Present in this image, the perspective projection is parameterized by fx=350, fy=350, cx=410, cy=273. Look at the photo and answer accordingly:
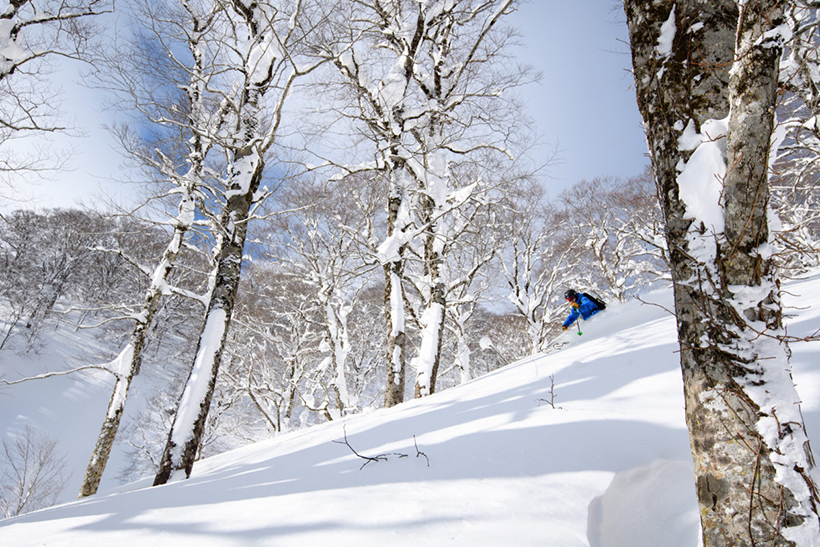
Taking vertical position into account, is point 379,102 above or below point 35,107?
above

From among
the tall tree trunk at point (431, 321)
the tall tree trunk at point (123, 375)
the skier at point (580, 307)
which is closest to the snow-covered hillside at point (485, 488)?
the tall tree trunk at point (431, 321)

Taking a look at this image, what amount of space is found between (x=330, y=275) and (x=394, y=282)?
172 inches

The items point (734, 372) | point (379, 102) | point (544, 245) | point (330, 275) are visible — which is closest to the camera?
point (734, 372)

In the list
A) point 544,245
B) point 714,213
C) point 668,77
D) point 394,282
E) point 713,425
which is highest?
point 544,245

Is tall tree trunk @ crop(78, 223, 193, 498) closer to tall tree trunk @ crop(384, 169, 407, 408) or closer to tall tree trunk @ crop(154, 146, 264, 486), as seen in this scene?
tall tree trunk @ crop(154, 146, 264, 486)

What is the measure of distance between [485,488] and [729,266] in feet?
5.48

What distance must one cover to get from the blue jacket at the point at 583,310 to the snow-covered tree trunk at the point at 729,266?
274 inches

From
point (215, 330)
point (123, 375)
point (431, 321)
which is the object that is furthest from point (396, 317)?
point (123, 375)

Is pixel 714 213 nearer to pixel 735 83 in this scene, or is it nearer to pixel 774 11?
pixel 735 83

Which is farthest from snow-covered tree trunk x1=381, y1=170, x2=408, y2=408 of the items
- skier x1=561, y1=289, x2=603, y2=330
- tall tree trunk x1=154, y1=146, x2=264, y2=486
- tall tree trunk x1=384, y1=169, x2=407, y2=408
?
skier x1=561, y1=289, x2=603, y2=330

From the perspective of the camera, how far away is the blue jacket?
27.0ft

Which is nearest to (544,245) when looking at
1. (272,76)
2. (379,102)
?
(379,102)

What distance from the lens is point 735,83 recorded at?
164 cm

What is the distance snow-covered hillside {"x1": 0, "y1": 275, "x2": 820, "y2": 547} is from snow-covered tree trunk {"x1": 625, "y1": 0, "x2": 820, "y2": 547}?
446 mm
